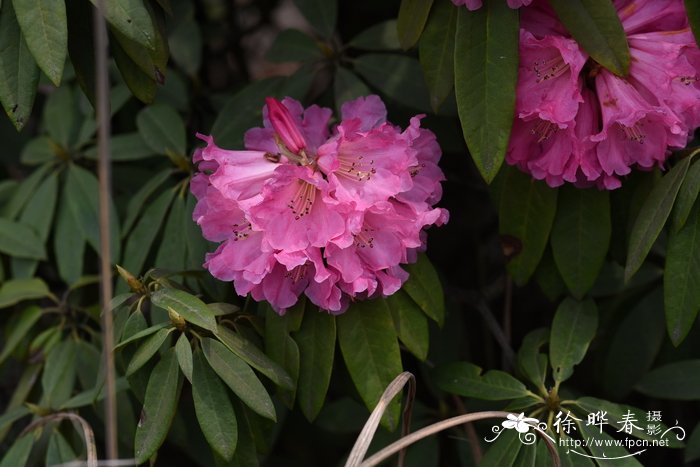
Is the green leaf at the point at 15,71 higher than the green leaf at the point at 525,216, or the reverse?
the green leaf at the point at 15,71

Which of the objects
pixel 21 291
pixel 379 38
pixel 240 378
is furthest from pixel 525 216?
pixel 21 291

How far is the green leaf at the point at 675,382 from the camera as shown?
1377 millimetres

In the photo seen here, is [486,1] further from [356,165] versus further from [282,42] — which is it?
[282,42]

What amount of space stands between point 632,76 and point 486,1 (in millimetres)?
220

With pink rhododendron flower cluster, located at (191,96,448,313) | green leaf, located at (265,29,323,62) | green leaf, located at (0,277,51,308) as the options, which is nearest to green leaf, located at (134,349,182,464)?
pink rhododendron flower cluster, located at (191,96,448,313)

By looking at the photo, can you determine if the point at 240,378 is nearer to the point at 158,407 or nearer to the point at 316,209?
the point at 158,407

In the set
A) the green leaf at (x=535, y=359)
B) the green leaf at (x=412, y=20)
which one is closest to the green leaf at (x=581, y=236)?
the green leaf at (x=535, y=359)

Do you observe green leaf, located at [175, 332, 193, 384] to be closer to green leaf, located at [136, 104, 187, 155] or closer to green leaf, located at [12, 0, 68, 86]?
green leaf, located at [12, 0, 68, 86]

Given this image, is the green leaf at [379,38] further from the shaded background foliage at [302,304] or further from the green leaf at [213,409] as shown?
the green leaf at [213,409]

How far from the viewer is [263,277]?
46.6 inches

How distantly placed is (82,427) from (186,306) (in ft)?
0.99

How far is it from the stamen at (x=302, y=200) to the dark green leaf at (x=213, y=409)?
0.78 feet

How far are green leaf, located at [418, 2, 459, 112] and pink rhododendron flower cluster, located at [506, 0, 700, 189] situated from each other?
10cm

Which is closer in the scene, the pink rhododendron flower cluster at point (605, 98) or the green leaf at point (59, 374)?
the pink rhododendron flower cluster at point (605, 98)
